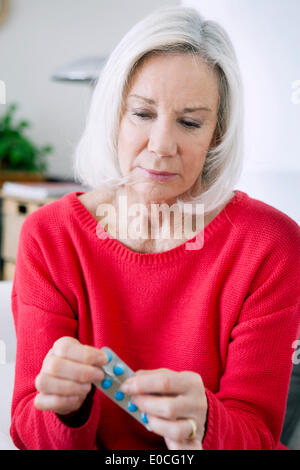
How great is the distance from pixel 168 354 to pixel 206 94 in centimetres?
39

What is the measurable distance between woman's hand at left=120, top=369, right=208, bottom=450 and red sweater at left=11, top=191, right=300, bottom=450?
187 millimetres

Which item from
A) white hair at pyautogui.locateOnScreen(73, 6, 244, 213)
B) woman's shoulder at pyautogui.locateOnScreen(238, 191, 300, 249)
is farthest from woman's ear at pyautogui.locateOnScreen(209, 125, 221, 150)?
woman's shoulder at pyautogui.locateOnScreen(238, 191, 300, 249)

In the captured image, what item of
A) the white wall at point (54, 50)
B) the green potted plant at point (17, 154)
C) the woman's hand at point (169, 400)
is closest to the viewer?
the woman's hand at point (169, 400)

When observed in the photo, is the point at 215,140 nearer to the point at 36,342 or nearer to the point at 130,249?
the point at 130,249

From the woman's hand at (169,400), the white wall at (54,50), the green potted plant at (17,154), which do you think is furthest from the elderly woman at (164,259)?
the white wall at (54,50)

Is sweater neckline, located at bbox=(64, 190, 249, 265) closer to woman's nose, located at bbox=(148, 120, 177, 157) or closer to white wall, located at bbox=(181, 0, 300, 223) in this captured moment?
woman's nose, located at bbox=(148, 120, 177, 157)

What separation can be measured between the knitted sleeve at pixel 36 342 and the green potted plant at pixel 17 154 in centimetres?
188

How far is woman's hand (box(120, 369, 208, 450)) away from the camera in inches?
22.6

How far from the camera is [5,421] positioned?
88cm

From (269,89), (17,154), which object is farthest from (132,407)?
(17,154)

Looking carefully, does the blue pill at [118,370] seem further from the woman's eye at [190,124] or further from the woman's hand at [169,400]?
the woman's eye at [190,124]

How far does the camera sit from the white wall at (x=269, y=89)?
1223 millimetres
